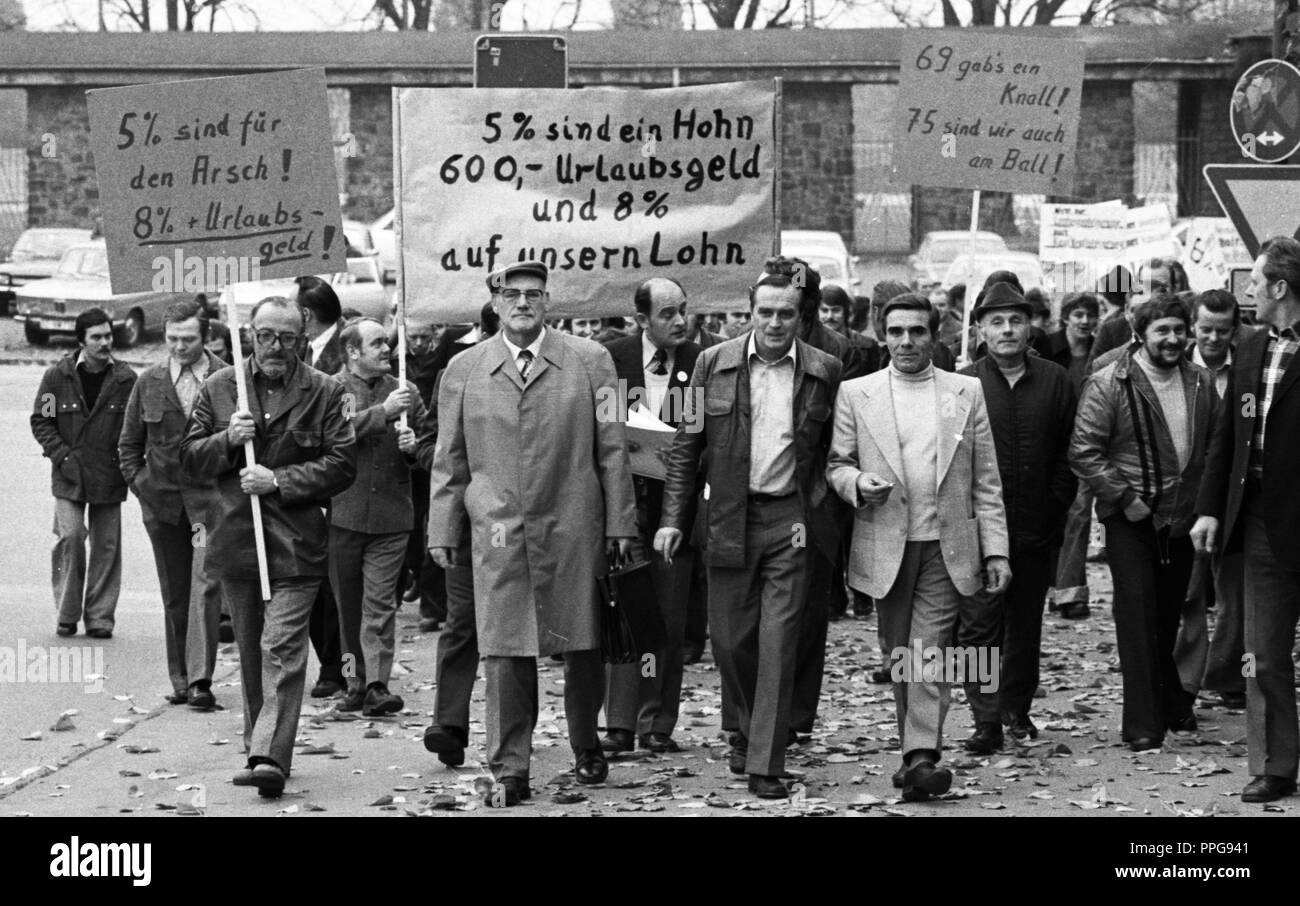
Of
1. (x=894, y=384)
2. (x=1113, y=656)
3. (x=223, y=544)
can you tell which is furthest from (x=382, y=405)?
(x=1113, y=656)

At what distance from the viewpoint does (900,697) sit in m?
8.84

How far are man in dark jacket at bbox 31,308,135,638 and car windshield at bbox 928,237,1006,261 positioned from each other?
961 inches

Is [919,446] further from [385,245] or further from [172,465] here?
[385,245]

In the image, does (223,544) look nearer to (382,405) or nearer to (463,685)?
(463,685)

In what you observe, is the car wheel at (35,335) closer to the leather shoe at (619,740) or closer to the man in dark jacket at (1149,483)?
the leather shoe at (619,740)

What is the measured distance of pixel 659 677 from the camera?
32.5 feet

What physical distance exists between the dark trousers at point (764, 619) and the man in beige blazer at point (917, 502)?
10.2 inches

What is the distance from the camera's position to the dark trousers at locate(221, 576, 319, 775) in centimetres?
887

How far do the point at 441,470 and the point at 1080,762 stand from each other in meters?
3.04

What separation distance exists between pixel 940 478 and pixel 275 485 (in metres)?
2.71

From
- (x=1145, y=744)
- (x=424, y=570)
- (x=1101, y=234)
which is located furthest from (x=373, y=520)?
(x=1101, y=234)

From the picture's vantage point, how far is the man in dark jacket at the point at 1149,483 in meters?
9.76

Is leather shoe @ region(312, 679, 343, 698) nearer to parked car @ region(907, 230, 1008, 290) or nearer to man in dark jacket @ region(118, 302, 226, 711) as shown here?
man in dark jacket @ region(118, 302, 226, 711)

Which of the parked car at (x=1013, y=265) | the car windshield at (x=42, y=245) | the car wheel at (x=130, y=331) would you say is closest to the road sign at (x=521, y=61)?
the parked car at (x=1013, y=265)
